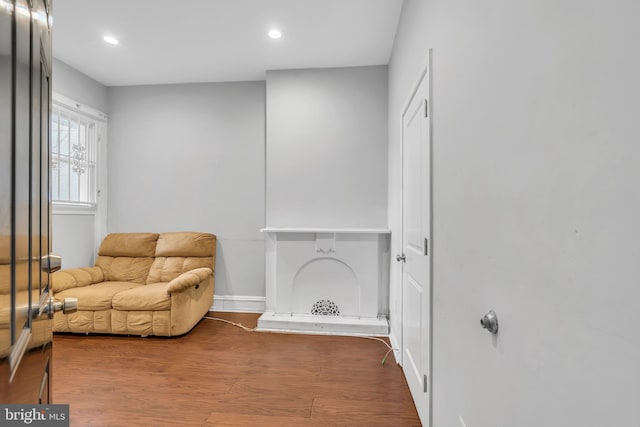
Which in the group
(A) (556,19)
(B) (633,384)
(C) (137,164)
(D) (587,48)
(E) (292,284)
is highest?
(C) (137,164)

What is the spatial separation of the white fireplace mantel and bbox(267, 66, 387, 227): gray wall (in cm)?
25

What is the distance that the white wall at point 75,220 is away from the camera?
11.4 feet

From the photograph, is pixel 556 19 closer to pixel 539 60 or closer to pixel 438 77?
pixel 539 60

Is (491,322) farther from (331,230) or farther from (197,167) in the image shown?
(197,167)

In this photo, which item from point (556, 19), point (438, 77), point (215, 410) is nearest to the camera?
point (556, 19)

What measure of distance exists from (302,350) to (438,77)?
2.38m

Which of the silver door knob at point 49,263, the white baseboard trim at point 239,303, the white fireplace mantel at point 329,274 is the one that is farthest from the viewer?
the white baseboard trim at point 239,303

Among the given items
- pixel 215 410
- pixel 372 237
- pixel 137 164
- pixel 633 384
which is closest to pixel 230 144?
pixel 137 164

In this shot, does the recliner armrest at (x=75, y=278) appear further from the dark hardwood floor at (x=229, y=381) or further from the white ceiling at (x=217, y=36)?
the white ceiling at (x=217, y=36)

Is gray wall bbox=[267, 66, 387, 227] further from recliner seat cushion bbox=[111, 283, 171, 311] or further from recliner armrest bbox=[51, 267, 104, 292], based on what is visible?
recliner armrest bbox=[51, 267, 104, 292]

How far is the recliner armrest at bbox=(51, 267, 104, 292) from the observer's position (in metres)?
3.18

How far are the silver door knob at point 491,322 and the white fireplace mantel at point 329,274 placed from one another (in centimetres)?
236

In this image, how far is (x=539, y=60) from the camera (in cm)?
71

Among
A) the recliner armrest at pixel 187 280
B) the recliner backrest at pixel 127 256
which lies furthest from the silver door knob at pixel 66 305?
the recliner backrest at pixel 127 256
